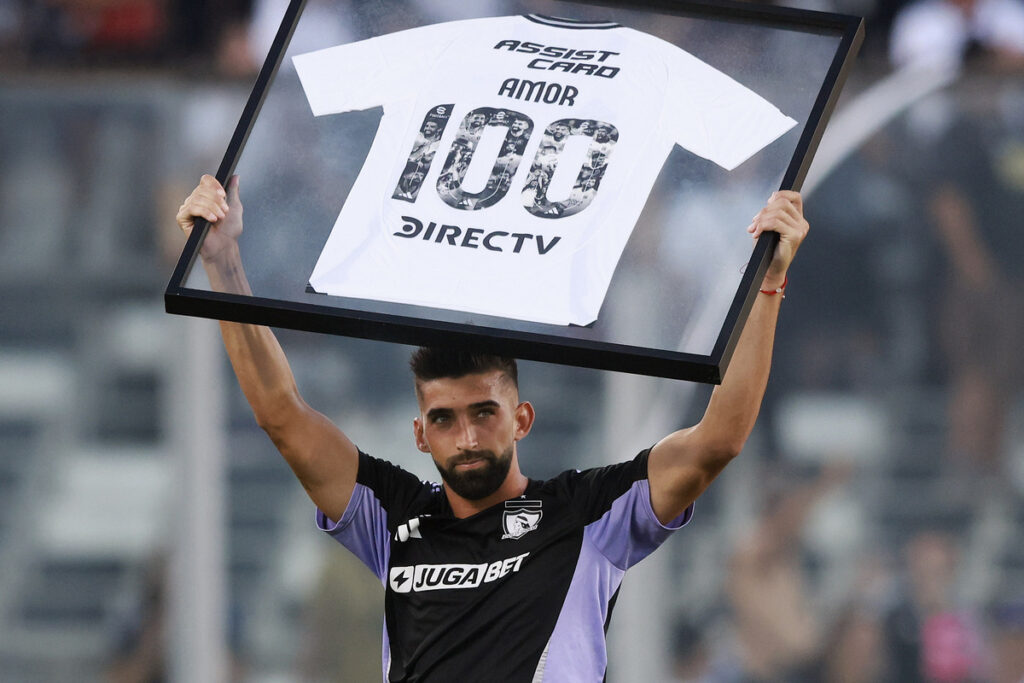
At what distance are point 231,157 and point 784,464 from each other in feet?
15.2

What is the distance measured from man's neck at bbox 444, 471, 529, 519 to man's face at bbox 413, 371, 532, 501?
0.08 m

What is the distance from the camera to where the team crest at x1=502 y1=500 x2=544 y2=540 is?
345cm

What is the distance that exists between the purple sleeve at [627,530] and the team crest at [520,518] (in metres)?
0.12

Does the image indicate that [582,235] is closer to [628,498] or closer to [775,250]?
[775,250]

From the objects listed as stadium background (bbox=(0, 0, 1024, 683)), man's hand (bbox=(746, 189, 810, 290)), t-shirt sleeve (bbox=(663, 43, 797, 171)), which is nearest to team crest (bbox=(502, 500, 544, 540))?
man's hand (bbox=(746, 189, 810, 290))

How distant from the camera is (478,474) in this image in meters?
3.38

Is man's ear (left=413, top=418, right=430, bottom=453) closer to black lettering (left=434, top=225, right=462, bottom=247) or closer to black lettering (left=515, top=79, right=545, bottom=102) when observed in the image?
black lettering (left=434, top=225, right=462, bottom=247)

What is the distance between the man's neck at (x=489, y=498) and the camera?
351 centimetres

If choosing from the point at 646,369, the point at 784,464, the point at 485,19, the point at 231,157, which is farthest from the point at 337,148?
the point at 784,464

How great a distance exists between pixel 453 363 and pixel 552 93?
627 millimetres

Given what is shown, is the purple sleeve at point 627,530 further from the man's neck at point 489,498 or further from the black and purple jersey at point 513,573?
the man's neck at point 489,498

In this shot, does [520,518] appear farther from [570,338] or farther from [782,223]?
[782,223]

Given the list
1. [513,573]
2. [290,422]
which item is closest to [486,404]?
[513,573]

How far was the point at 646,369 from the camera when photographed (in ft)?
9.65
